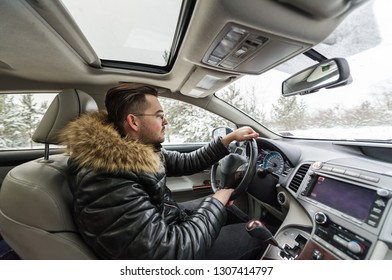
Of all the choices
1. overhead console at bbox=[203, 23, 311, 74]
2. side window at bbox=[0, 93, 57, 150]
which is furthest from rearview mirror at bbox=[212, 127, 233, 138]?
side window at bbox=[0, 93, 57, 150]

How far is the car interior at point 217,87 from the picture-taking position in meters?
0.74

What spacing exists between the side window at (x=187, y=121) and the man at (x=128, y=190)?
3.53 feet

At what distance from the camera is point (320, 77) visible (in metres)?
1.21

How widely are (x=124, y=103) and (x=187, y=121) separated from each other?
4.18 ft

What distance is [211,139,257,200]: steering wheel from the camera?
1130 millimetres

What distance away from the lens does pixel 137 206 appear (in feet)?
2.34

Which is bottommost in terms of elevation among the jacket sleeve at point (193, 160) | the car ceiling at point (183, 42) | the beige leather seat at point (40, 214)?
the beige leather seat at point (40, 214)

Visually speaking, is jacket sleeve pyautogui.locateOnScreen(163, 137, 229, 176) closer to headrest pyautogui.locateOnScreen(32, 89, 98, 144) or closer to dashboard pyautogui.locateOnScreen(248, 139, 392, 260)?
dashboard pyautogui.locateOnScreen(248, 139, 392, 260)

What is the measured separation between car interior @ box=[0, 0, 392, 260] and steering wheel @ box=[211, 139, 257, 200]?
11 mm

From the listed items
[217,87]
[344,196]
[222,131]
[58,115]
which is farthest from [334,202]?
[58,115]

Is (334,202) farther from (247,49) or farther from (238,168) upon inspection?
(247,49)

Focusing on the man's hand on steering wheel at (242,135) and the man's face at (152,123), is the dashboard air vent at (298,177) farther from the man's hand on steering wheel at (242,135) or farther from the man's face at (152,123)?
the man's face at (152,123)

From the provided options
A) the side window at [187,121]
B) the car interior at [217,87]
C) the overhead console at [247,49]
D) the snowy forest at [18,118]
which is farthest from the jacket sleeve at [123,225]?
the snowy forest at [18,118]
